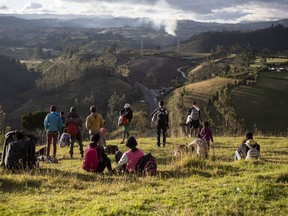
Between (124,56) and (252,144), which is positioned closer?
(252,144)

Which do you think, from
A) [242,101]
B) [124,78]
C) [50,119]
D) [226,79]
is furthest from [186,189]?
[124,78]

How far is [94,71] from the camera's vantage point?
121 m

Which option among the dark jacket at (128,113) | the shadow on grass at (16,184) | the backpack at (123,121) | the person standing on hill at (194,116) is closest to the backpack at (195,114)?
the person standing on hill at (194,116)

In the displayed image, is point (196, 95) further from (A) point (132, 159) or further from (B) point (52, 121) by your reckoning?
(A) point (132, 159)

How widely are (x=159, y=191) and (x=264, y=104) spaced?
76650mm

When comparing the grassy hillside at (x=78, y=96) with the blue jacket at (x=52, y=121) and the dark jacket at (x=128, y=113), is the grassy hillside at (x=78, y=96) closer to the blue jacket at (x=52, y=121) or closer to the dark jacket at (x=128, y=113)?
the dark jacket at (x=128, y=113)

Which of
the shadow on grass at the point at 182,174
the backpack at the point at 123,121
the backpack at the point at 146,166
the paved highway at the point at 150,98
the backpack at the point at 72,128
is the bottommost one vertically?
the shadow on grass at the point at 182,174

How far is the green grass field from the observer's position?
6996 millimetres

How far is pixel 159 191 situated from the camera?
8391 millimetres

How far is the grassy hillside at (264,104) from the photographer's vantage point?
237 ft

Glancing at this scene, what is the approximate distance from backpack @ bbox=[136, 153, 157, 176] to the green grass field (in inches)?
10.9

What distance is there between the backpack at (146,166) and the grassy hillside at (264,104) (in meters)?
61.4

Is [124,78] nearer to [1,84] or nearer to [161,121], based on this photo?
[1,84]

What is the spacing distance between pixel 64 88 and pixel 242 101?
57.9 metres
